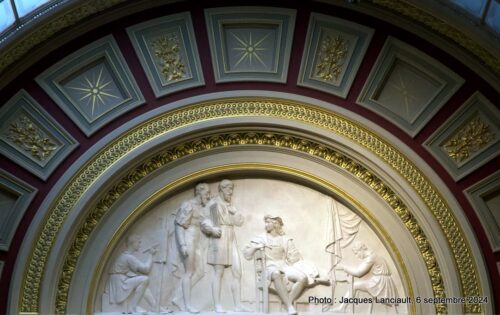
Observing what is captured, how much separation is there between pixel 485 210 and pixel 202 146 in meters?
3.50

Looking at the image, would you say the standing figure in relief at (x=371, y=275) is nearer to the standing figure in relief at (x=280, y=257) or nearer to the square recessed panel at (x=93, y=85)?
the standing figure in relief at (x=280, y=257)

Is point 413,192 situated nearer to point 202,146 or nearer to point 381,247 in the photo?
point 381,247

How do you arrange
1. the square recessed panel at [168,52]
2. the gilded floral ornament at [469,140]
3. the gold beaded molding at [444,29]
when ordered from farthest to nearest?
1. the square recessed panel at [168,52]
2. the gilded floral ornament at [469,140]
3. the gold beaded molding at [444,29]

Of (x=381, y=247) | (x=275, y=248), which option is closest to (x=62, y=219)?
(x=275, y=248)

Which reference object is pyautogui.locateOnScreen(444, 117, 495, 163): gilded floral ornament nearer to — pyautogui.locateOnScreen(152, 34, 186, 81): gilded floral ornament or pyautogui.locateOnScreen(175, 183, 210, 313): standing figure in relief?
pyautogui.locateOnScreen(175, 183, 210, 313): standing figure in relief

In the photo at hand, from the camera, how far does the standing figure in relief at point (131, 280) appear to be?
9.28 m

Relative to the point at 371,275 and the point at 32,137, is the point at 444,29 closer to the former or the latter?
the point at 371,275

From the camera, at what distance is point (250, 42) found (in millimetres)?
9570

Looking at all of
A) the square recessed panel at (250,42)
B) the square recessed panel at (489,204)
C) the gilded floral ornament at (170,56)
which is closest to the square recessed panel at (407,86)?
the square recessed panel at (489,204)

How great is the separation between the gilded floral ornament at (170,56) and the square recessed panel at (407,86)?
226 centimetres

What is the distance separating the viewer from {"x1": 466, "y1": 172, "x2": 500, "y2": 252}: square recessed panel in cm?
900

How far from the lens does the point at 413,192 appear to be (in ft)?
30.3

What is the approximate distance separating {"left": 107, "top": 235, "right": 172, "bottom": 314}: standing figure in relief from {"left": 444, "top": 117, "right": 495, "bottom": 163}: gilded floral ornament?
12.5ft

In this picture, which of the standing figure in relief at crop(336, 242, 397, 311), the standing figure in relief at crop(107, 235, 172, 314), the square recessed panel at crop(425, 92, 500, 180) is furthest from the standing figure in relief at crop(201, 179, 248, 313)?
the square recessed panel at crop(425, 92, 500, 180)
